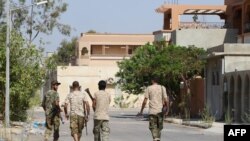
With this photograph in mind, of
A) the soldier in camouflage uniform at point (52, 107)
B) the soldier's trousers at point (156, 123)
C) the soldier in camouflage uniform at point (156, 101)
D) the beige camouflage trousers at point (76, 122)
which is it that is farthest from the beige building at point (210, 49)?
the beige camouflage trousers at point (76, 122)

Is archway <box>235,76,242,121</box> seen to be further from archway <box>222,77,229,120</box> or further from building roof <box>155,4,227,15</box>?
building roof <box>155,4,227,15</box>

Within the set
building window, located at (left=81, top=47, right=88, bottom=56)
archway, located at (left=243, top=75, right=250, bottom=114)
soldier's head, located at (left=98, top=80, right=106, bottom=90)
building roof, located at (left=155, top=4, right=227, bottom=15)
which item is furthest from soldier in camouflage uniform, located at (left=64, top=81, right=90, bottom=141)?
building window, located at (left=81, top=47, right=88, bottom=56)

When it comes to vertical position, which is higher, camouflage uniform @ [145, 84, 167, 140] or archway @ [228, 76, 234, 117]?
camouflage uniform @ [145, 84, 167, 140]

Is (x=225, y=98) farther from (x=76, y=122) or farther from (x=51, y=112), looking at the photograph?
(x=76, y=122)

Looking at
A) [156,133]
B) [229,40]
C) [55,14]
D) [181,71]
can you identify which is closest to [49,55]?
[55,14]

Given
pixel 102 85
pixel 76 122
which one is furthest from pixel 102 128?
pixel 76 122

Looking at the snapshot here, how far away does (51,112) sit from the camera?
64.6ft

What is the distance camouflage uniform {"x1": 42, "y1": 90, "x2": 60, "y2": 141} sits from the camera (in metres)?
19.5

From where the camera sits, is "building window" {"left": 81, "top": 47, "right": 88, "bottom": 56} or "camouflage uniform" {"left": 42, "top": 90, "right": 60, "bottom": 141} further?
"building window" {"left": 81, "top": 47, "right": 88, "bottom": 56}

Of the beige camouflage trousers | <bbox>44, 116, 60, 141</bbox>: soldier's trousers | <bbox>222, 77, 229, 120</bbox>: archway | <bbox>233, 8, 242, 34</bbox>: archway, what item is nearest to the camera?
the beige camouflage trousers

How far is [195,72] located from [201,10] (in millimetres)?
19000

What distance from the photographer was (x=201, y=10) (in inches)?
2650

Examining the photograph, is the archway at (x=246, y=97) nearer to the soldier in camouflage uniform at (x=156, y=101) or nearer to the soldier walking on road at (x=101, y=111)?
the soldier in camouflage uniform at (x=156, y=101)

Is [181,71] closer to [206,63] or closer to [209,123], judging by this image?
[206,63]
